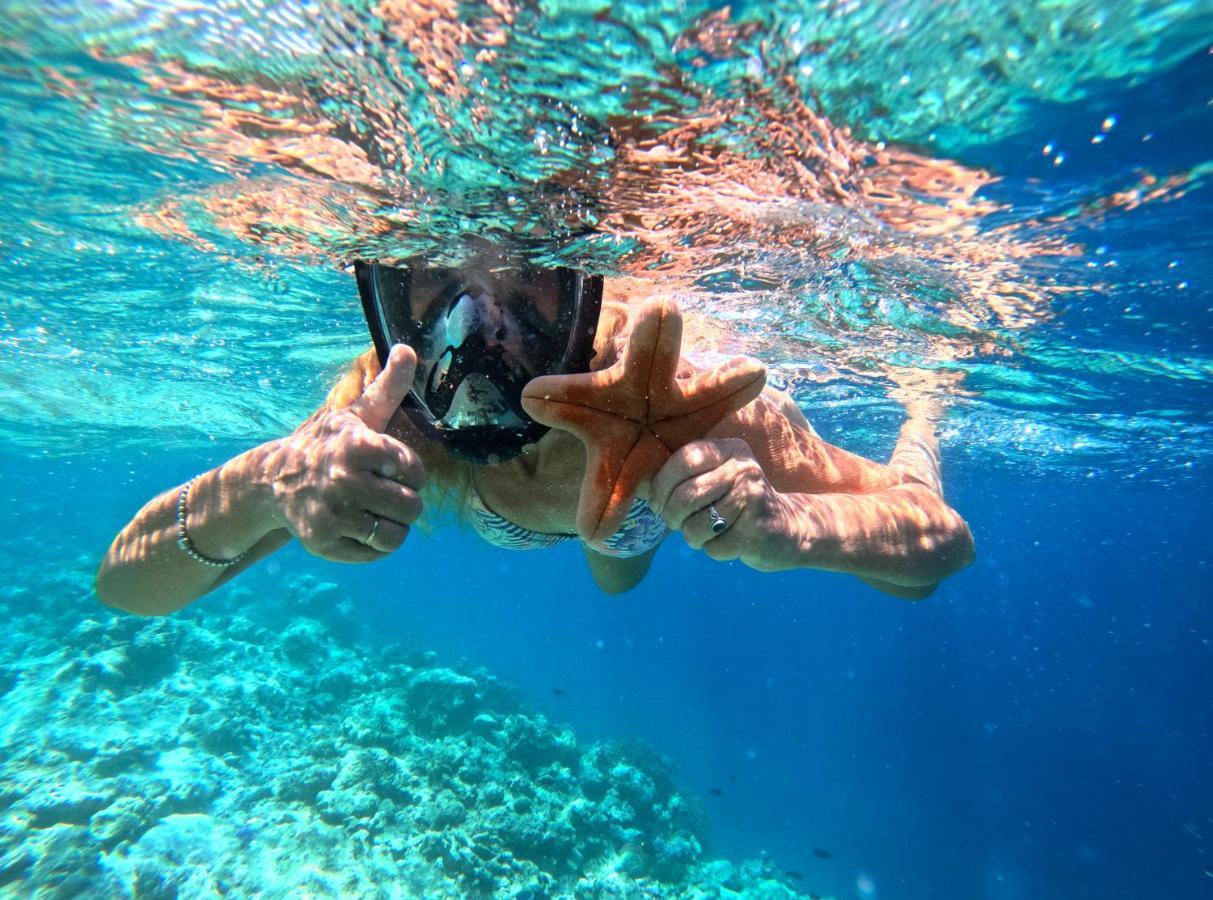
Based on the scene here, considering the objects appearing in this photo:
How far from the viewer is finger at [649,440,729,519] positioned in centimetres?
198

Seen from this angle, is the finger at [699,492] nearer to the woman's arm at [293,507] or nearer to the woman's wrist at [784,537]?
the woman's wrist at [784,537]

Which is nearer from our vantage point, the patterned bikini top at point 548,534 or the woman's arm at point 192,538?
the woman's arm at point 192,538

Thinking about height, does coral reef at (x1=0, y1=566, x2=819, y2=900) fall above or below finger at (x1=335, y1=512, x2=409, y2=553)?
below

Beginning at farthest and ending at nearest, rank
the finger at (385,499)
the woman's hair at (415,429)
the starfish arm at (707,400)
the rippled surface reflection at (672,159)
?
the rippled surface reflection at (672,159) → the woman's hair at (415,429) → the starfish arm at (707,400) → the finger at (385,499)

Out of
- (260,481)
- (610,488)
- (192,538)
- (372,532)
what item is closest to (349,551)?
(372,532)

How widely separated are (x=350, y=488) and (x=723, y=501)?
47.6 inches

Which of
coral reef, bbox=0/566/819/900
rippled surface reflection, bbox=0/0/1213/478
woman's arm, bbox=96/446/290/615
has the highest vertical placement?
rippled surface reflection, bbox=0/0/1213/478

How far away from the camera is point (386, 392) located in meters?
2.21

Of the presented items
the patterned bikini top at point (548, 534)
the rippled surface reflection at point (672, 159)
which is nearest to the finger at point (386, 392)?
the patterned bikini top at point (548, 534)

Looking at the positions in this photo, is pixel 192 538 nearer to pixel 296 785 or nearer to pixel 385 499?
pixel 385 499

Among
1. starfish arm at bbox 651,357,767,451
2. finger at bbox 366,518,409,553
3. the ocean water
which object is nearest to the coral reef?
the ocean water

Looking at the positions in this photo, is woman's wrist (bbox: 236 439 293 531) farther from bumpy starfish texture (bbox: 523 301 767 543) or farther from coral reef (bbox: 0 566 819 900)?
coral reef (bbox: 0 566 819 900)

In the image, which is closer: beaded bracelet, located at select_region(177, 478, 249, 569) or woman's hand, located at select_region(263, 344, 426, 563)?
woman's hand, located at select_region(263, 344, 426, 563)

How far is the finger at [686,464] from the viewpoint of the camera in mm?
1979
